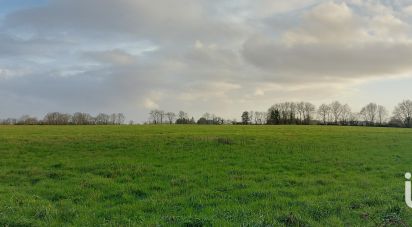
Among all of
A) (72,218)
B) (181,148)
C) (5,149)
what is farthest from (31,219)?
(5,149)

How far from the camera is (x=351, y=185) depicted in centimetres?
1698

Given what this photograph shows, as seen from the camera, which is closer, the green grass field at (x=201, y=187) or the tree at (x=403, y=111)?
the green grass field at (x=201, y=187)

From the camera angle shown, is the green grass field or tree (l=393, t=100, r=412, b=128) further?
tree (l=393, t=100, r=412, b=128)

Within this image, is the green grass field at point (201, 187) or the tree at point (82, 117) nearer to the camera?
the green grass field at point (201, 187)

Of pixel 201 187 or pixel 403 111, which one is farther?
pixel 403 111

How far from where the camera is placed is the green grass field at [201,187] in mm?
11133

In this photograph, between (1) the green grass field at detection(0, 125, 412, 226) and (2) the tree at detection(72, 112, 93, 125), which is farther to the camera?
(2) the tree at detection(72, 112, 93, 125)

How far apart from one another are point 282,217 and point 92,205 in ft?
20.2

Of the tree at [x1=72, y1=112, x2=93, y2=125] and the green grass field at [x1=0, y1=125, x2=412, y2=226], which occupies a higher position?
the tree at [x1=72, y1=112, x2=93, y2=125]

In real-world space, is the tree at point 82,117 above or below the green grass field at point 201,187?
above

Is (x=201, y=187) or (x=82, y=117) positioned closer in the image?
(x=201, y=187)

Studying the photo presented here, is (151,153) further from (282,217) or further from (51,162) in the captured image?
(282,217)

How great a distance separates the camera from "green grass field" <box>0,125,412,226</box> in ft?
36.5

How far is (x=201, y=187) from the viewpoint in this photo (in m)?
16.1
